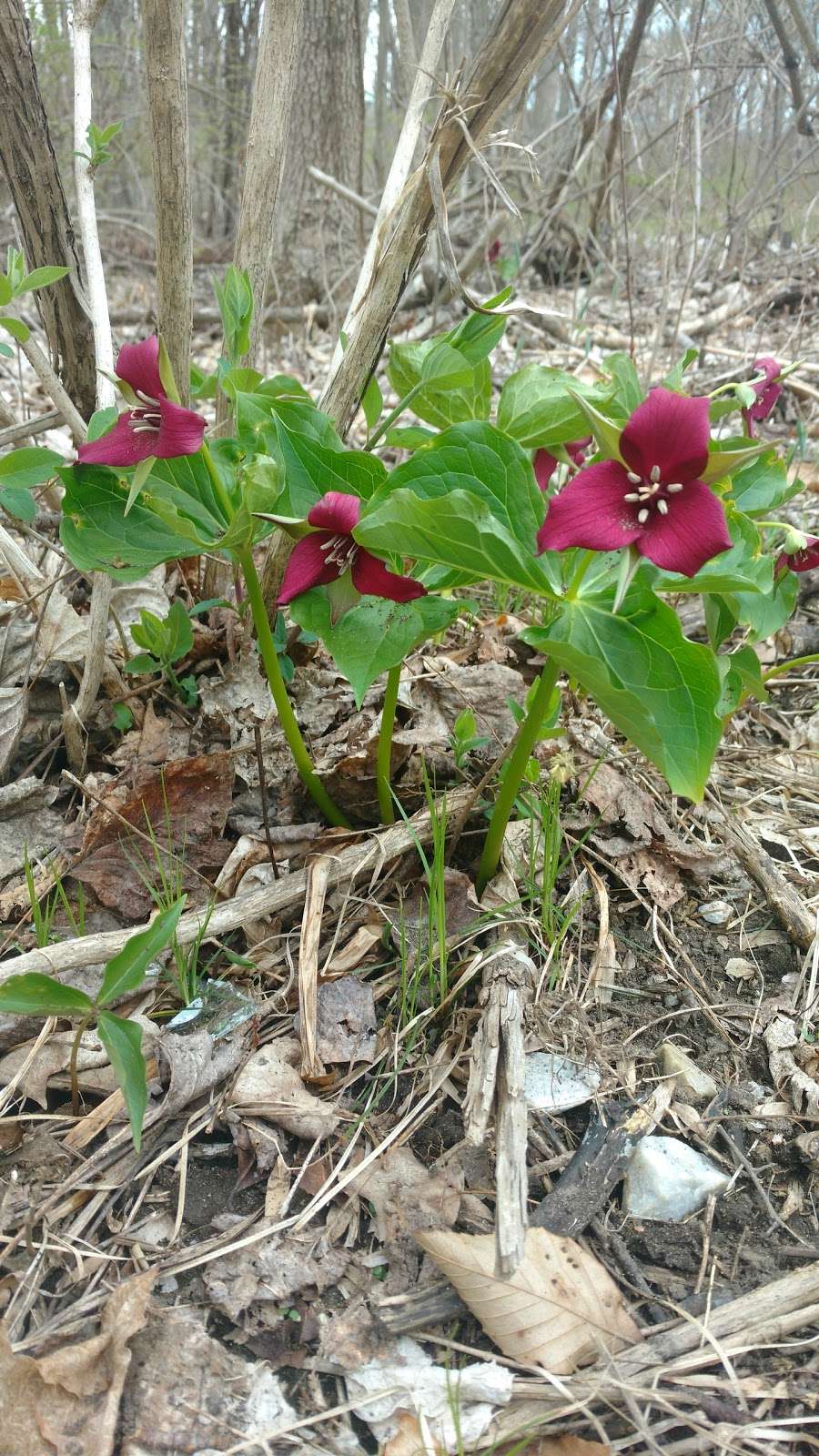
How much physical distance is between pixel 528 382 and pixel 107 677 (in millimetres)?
1152

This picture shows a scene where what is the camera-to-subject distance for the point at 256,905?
1.78 m

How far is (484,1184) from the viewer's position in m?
Result: 1.42

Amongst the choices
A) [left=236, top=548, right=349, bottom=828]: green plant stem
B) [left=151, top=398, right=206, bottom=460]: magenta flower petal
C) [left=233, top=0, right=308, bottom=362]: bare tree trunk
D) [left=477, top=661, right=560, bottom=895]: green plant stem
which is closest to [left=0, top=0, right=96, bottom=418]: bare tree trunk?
[left=233, top=0, right=308, bottom=362]: bare tree trunk

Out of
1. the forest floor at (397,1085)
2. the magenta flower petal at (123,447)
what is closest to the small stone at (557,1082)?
the forest floor at (397,1085)

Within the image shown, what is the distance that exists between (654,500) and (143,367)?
76 centimetres

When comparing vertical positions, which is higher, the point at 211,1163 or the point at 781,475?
the point at 781,475

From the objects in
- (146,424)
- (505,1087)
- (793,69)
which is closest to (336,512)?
(146,424)

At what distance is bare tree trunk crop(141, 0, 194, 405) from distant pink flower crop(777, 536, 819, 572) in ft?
4.11

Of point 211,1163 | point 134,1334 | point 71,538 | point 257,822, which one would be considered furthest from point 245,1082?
point 71,538

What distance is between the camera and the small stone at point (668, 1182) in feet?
4.65

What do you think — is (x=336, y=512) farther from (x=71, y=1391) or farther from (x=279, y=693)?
(x=71, y=1391)

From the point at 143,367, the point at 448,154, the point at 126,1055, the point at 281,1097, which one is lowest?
the point at 281,1097

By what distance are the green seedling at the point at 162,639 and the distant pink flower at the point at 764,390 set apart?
125 centimetres

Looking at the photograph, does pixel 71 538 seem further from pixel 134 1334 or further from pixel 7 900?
pixel 134 1334
